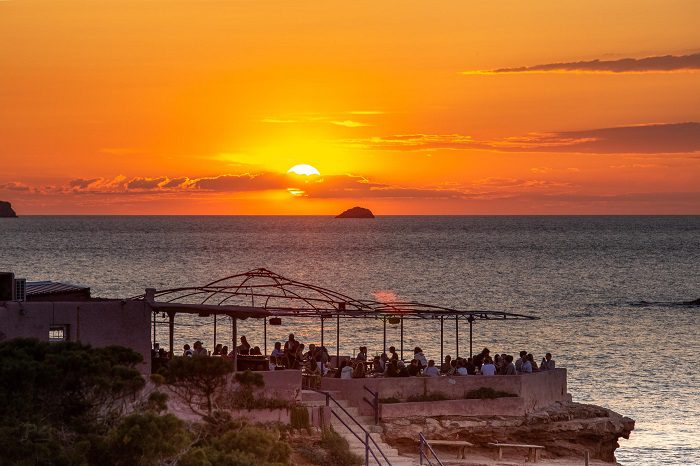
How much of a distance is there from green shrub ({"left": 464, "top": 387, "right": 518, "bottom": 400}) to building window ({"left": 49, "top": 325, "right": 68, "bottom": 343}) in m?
9.90

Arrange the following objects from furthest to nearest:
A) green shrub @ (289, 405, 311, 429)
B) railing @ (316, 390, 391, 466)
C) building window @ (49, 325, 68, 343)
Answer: building window @ (49, 325, 68, 343), green shrub @ (289, 405, 311, 429), railing @ (316, 390, 391, 466)

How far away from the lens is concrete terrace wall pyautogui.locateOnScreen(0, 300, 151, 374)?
28438mm

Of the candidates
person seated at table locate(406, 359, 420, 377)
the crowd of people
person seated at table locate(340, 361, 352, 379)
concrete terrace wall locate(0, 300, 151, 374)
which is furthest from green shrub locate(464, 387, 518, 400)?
concrete terrace wall locate(0, 300, 151, 374)

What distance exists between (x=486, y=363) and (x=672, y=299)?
80880 mm

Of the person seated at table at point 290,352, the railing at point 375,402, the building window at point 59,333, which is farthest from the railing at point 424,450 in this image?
the building window at point 59,333

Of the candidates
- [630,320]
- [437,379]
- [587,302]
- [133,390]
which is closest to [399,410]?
[437,379]

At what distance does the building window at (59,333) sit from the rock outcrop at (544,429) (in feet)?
25.5

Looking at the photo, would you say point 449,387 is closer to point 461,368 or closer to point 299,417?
point 461,368

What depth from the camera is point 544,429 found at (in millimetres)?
32031

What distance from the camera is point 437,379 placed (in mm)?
31516

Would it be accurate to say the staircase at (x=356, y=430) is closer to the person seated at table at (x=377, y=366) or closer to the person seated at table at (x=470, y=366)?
the person seated at table at (x=377, y=366)

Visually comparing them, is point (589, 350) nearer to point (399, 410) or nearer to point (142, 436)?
point (399, 410)

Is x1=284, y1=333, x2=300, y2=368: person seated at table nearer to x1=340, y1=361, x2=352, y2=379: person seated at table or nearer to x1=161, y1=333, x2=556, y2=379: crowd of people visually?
x1=161, y1=333, x2=556, y2=379: crowd of people

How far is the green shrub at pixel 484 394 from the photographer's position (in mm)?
31656
